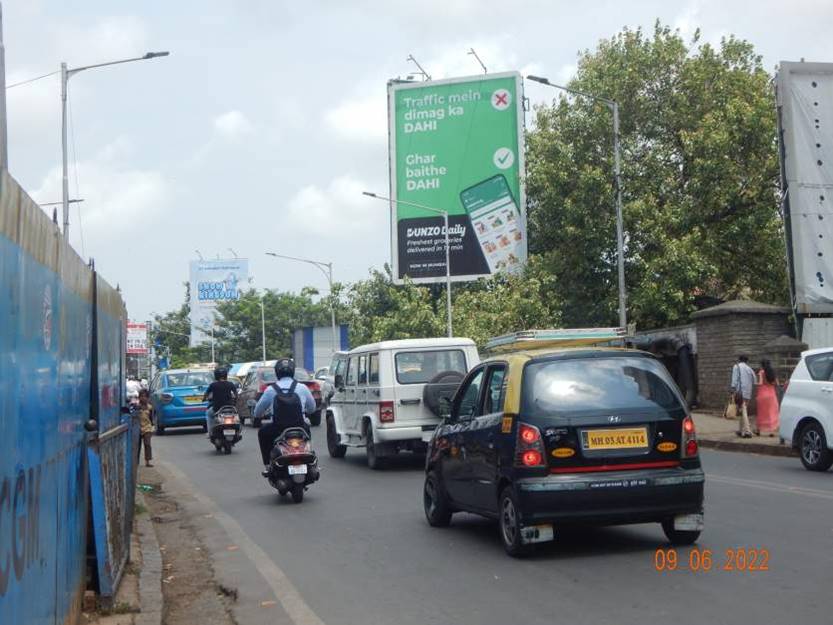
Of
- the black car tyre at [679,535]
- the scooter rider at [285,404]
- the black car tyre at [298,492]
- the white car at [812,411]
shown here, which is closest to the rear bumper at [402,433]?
the scooter rider at [285,404]

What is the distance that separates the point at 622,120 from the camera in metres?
37.4

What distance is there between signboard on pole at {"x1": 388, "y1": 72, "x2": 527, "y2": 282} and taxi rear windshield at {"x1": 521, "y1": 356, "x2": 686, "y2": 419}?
33.4 meters

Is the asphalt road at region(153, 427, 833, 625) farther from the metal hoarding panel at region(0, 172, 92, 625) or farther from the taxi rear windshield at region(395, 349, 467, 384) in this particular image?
the taxi rear windshield at region(395, 349, 467, 384)

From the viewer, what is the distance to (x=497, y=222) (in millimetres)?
42469

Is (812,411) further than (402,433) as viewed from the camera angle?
No

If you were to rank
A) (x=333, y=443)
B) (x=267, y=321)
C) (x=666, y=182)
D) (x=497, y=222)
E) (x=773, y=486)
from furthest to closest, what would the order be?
(x=267, y=321), (x=497, y=222), (x=666, y=182), (x=333, y=443), (x=773, y=486)

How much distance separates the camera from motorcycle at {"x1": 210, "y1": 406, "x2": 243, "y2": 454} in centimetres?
2281

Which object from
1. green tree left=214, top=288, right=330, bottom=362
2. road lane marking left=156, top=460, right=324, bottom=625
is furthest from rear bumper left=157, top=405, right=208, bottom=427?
green tree left=214, top=288, right=330, bottom=362

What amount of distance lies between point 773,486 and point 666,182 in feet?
76.1

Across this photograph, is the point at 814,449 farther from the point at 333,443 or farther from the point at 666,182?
the point at 666,182

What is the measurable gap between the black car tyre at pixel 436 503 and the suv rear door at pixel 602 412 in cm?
250

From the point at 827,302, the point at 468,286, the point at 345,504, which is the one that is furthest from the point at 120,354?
the point at 468,286

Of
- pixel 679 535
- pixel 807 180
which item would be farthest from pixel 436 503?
pixel 807 180

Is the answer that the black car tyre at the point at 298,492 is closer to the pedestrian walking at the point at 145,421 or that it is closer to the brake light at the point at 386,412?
the brake light at the point at 386,412
